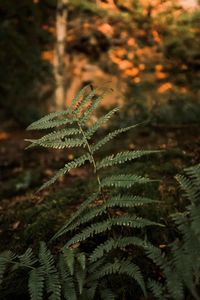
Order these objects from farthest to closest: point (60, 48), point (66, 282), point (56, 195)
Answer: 1. point (60, 48)
2. point (56, 195)
3. point (66, 282)

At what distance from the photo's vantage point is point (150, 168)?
12.7ft

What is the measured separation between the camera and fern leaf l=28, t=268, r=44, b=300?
2047mm

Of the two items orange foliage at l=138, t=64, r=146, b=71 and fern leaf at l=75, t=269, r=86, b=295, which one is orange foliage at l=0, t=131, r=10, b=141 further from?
fern leaf at l=75, t=269, r=86, b=295

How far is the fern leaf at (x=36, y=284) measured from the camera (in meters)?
2.05

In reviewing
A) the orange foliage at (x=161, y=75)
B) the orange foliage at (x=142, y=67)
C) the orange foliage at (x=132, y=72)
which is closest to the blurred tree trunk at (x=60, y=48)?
the orange foliage at (x=132, y=72)

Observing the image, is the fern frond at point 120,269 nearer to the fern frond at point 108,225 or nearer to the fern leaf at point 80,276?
the fern leaf at point 80,276

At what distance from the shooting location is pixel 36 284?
2119mm

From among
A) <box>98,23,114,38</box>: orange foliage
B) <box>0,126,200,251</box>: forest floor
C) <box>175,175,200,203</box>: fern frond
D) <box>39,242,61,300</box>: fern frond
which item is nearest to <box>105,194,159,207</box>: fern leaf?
<box>0,126,200,251</box>: forest floor

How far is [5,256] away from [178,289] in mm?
1099

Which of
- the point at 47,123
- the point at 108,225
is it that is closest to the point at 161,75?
the point at 47,123

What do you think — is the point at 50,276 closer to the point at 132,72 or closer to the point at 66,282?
the point at 66,282

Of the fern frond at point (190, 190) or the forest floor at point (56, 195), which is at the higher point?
the forest floor at point (56, 195)

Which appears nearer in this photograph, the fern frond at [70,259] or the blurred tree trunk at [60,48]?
the fern frond at [70,259]

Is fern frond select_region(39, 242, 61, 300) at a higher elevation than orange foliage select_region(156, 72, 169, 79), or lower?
lower
